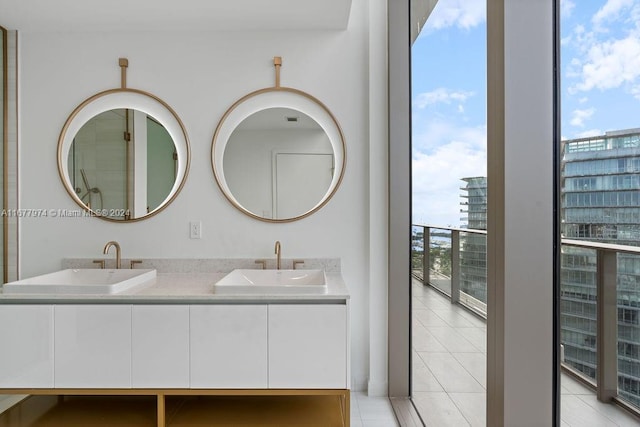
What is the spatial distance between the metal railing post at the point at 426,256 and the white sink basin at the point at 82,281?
201 cm

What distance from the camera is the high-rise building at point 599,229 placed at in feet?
3.25

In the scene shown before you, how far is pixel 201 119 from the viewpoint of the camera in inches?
99.1

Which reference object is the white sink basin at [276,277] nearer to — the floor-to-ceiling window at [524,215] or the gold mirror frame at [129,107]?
the gold mirror frame at [129,107]

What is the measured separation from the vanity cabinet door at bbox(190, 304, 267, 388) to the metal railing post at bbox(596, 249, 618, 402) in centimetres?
132

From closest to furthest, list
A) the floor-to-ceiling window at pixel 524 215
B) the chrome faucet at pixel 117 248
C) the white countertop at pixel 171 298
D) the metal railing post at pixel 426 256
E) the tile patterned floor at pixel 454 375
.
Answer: the floor-to-ceiling window at pixel 524 215 → the tile patterned floor at pixel 454 375 → the white countertop at pixel 171 298 → the chrome faucet at pixel 117 248 → the metal railing post at pixel 426 256

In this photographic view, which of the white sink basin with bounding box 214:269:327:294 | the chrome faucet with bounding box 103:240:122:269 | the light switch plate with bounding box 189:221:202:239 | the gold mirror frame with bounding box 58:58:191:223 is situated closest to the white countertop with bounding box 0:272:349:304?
the white sink basin with bounding box 214:269:327:294

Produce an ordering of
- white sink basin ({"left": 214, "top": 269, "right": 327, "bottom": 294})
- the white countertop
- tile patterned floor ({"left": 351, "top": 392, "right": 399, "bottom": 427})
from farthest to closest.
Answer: white sink basin ({"left": 214, "top": 269, "right": 327, "bottom": 294}) → tile patterned floor ({"left": 351, "top": 392, "right": 399, "bottom": 427}) → the white countertop

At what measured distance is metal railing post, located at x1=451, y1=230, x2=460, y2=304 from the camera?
2.88 m

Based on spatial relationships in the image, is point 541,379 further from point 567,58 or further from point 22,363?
point 22,363

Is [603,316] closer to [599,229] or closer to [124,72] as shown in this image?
[599,229]

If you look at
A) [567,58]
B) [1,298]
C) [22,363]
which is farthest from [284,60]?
[22,363]

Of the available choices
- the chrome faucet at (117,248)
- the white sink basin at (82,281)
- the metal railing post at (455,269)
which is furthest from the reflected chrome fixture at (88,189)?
the metal railing post at (455,269)

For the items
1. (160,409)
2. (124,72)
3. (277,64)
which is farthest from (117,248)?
(277,64)

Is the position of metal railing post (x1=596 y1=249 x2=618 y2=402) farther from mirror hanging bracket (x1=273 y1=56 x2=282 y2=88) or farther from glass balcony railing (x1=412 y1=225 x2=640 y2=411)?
mirror hanging bracket (x1=273 y1=56 x2=282 y2=88)
